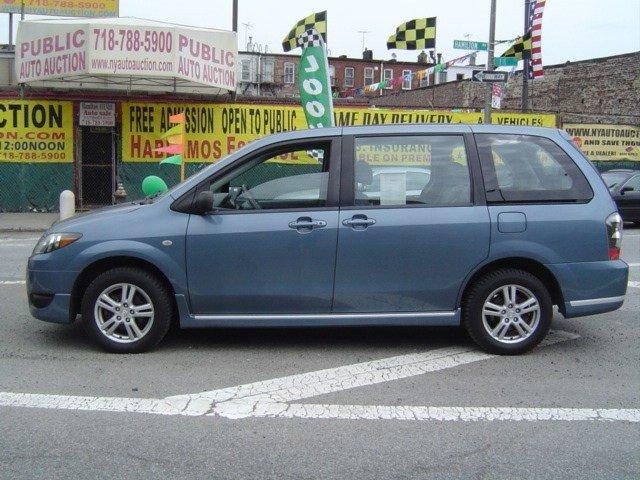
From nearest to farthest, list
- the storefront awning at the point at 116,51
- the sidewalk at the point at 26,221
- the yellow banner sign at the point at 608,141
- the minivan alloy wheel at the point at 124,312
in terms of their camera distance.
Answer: the minivan alloy wheel at the point at 124,312, the sidewalk at the point at 26,221, the storefront awning at the point at 116,51, the yellow banner sign at the point at 608,141

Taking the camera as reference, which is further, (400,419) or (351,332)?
(351,332)

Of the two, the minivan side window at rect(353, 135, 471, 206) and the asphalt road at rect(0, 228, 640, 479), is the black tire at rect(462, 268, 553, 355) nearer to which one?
the asphalt road at rect(0, 228, 640, 479)

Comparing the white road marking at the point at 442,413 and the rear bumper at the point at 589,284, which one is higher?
the rear bumper at the point at 589,284

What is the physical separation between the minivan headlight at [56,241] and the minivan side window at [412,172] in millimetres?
2224

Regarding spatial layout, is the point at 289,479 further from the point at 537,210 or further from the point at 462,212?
the point at 537,210

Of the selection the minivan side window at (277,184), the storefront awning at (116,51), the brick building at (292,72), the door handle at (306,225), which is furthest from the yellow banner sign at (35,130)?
the brick building at (292,72)

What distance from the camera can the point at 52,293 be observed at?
5293 millimetres

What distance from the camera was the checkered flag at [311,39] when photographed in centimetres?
1352

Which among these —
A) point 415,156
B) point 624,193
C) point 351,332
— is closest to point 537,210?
point 415,156

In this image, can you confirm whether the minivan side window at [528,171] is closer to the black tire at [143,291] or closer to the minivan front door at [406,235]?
the minivan front door at [406,235]

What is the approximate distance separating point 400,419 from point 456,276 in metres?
1.52

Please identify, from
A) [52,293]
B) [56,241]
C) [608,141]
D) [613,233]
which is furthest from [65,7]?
[613,233]

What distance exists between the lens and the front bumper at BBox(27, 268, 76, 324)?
5.27 m

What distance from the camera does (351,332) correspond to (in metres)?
6.16
